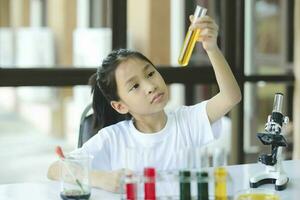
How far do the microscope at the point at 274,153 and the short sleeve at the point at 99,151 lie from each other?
379mm

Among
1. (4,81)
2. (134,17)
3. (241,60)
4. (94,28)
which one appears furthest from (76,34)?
(241,60)

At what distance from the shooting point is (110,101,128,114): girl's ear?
1525 millimetres

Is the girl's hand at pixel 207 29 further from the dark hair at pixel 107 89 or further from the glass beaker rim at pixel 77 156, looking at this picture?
the glass beaker rim at pixel 77 156

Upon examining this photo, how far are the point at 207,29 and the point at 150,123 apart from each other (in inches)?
13.0

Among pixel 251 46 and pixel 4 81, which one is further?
pixel 251 46

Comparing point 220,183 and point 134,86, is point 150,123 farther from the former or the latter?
point 220,183

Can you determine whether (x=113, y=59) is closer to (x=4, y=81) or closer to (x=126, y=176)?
(x=126, y=176)

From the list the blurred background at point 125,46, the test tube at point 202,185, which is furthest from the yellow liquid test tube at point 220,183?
the blurred background at point 125,46

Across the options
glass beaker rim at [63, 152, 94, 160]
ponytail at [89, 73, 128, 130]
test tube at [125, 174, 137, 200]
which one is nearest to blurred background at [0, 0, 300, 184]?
ponytail at [89, 73, 128, 130]

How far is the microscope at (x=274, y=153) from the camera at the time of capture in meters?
1.41

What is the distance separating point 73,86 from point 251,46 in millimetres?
1066

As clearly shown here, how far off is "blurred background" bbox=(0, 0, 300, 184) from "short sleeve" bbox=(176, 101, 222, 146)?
43.7 inches

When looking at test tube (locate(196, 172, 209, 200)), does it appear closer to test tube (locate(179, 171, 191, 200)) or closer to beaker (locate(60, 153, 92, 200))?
test tube (locate(179, 171, 191, 200))

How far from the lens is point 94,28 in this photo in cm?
291
